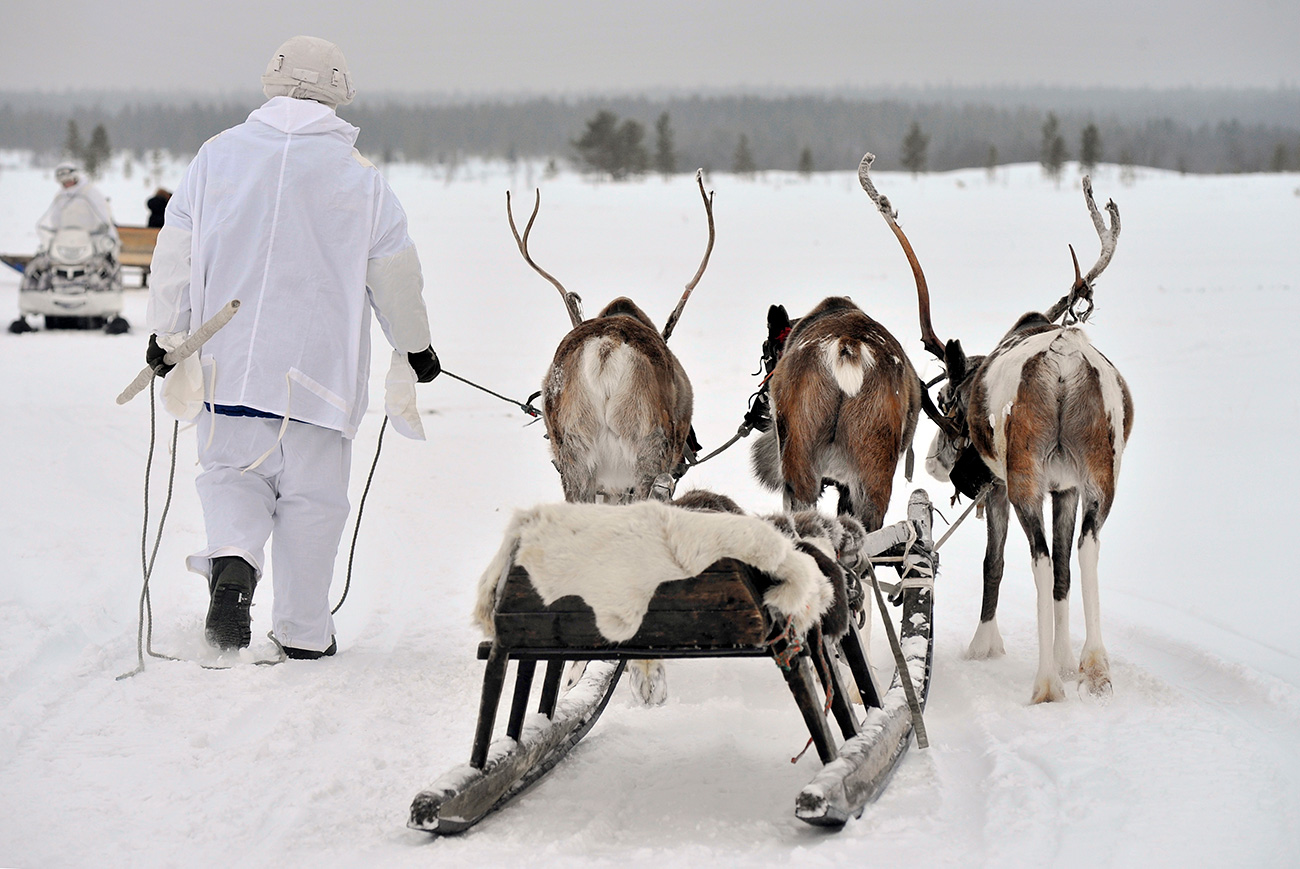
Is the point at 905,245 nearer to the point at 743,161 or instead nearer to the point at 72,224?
the point at 72,224

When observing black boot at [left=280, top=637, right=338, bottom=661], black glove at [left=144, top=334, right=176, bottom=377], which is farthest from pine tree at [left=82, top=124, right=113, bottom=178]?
black boot at [left=280, top=637, right=338, bottom=661]

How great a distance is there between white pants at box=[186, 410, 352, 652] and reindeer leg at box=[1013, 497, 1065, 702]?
2.97m

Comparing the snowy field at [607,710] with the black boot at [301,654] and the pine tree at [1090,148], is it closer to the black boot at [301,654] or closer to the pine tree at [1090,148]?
the black boot at [301,654]

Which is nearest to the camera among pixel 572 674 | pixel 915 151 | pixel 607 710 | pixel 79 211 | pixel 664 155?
pixel 607 710

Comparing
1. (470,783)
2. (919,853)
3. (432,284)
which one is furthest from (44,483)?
(432,284)

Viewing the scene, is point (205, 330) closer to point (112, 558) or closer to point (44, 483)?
point (112, 558)

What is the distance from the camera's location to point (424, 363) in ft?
18.1

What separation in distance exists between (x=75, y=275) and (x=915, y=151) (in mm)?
29363

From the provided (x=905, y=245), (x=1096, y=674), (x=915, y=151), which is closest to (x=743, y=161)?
(x=915, y=151)

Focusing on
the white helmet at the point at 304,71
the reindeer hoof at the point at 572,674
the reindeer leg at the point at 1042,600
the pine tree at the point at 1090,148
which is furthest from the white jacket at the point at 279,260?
the pine tree at the point at 1090,148

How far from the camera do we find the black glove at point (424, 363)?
18.1 feet

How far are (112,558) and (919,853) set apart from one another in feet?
15.3

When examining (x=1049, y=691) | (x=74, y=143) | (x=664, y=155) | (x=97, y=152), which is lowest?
(x=1049, y=691)

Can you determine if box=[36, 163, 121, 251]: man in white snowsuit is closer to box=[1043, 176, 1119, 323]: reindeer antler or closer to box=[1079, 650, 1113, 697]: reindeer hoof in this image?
box=[1043, 176, 1119, 323]: reindeer antler
